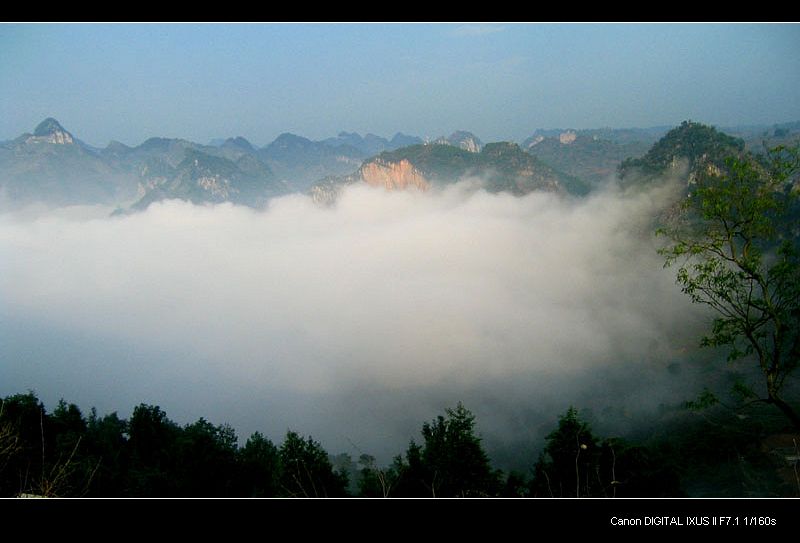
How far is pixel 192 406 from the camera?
55.3 meters

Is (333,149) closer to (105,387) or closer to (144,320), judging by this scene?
(105,387)

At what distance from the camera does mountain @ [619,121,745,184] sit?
4781cm

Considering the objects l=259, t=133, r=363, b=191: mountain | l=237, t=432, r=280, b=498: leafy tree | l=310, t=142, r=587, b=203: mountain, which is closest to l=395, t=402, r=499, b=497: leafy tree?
l=237, t=432, r=280, b=498: leafy tree

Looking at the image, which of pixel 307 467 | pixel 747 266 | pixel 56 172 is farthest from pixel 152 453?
pixel 56 172

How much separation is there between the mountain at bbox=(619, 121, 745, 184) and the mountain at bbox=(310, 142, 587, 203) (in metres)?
15.2

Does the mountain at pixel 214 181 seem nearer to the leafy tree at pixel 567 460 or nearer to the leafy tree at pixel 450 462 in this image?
the leafy tree at pixel 450 462

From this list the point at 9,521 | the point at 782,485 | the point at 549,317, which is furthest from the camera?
the point at 549,317

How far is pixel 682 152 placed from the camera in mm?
52250

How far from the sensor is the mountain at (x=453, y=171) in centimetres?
7288

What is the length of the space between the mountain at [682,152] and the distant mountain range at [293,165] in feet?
0.61

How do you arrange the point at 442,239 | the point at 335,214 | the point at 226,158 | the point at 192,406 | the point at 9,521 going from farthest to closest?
the point at 442,239
the point at 335,214
the point at 226,158
the point at 192,406
the point at 9,521

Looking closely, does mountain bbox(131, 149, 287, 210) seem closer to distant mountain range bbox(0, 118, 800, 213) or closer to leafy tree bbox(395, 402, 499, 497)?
A: distant mountain range bbox(0, 118, 800, 213)
